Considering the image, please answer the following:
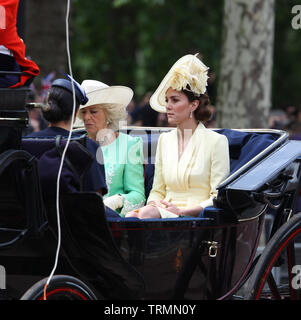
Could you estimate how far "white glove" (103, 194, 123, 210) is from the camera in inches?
171

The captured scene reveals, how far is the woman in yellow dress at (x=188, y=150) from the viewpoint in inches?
171

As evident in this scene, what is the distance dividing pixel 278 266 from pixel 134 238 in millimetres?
848

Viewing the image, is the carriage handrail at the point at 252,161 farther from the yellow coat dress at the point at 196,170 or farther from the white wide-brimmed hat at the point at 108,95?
the white wide-brimmed hat at the point at 108,95

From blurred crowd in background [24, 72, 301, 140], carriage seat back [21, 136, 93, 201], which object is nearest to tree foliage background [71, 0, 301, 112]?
blurred crowd in background [24, 72, 301, 140]

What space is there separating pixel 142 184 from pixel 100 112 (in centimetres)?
52

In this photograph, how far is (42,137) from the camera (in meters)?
3.63

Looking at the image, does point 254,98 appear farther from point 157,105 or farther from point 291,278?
point 291,278

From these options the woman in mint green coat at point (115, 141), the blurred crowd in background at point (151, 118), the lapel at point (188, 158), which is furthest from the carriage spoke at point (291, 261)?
the blurred crowd in background at point (151, 118)

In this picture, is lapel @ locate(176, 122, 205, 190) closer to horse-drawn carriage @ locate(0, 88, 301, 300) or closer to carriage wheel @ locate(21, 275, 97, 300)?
horse-drawn carriage @ locate(0, 88, 301, 300)

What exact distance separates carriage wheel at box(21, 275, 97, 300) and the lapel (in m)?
1.23

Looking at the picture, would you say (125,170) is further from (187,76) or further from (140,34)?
(140,34)

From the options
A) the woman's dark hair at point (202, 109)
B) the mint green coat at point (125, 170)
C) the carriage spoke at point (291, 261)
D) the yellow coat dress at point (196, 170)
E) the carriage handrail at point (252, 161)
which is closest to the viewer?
the carriage handrail at point (252, 161)

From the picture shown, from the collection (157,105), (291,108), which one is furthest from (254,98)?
(157,105)

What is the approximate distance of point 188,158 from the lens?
4.41 metres
